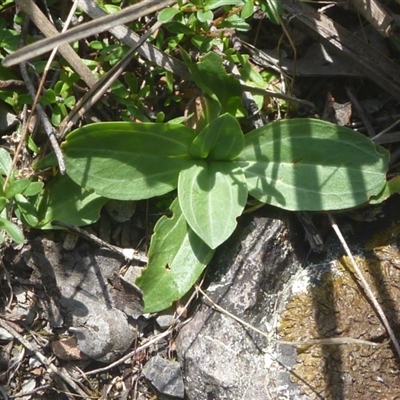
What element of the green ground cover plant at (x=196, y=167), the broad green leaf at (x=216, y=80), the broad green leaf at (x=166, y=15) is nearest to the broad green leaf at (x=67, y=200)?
the green ground cover plant at (x=196, y=167)

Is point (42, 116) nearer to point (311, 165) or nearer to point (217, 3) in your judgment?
point (217, 3)

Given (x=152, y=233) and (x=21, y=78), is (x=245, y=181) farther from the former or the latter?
(x=21, y=78)

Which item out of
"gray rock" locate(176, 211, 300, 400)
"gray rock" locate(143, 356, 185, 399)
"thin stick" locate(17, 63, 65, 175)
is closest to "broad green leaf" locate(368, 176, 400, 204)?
"gray rock" locate(176, 211, 300, 400)

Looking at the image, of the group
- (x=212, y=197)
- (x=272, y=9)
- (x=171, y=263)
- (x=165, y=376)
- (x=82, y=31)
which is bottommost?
(x=165, y=376)

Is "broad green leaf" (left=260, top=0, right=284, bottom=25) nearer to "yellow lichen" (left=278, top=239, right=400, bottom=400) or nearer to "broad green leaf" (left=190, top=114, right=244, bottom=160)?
"broad green leaf" (left=190, top=114, right=244, bottom=160)

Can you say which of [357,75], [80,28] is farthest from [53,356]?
[357,75]

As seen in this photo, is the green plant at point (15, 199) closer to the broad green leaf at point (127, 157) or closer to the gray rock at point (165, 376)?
the broad green leaf at point (127, 157)

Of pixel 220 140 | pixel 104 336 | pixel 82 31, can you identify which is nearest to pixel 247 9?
pixel 220 140
